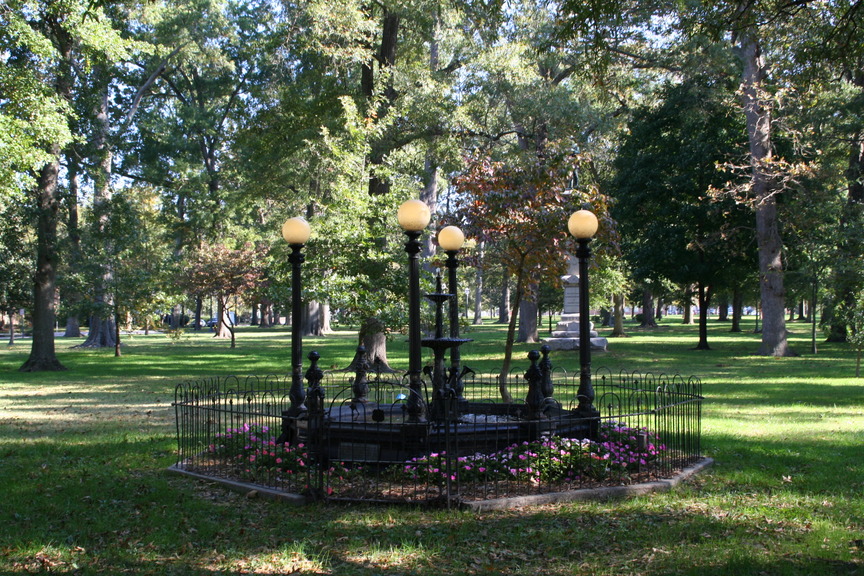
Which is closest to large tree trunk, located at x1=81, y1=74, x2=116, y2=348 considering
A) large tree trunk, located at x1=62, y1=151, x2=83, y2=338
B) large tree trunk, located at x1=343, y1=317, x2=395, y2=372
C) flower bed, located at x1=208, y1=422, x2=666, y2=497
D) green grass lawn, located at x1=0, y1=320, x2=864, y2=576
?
large tree trunk, located at x1=62, y1=151, x2=83, y2=338

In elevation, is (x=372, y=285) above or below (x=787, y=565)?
above

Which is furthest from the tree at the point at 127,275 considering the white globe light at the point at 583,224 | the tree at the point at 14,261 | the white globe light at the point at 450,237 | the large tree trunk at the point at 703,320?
the large tree trunk at the point at 703,320

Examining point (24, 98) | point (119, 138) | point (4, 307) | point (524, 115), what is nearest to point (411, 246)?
point (24, 98)

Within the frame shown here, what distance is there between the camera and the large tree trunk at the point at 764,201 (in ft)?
84.0

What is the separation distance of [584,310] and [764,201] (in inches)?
778

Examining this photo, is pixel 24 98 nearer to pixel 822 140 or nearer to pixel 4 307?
pixel 4 307

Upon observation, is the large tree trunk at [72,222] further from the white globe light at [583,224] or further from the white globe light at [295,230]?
the white globe light at [583,224]

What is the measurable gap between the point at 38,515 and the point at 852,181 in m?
32.2

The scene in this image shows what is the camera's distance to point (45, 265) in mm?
24422

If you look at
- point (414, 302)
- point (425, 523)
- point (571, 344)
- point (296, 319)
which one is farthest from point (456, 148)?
point (425, 523)

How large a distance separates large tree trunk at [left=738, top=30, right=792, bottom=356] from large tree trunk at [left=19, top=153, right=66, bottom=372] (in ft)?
74.8

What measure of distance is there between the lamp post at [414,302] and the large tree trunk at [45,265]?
19188 millimetres

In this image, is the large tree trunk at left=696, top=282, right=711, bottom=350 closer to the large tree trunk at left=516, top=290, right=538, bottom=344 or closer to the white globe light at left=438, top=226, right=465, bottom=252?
the large tree trunk at left=516, top=290, right=538, bottom=344

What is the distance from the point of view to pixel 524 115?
2762cm
